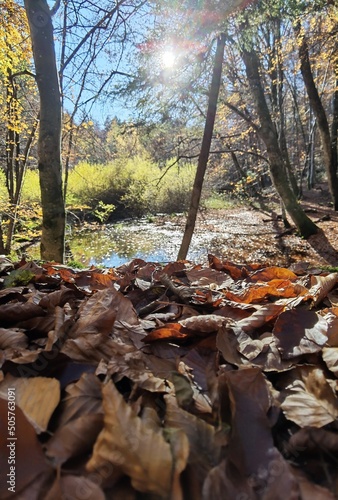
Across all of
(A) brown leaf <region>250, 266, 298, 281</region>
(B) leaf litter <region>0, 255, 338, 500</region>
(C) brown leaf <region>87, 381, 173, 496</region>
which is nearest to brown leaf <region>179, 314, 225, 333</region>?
(B) leaf litter <region>0, 255, 338, 500</region>

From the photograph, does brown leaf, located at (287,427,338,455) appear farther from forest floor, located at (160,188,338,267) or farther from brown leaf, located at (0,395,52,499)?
forest floor, located at (160,188,338,267)

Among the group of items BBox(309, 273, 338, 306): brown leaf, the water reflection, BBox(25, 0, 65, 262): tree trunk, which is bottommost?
the water reflection

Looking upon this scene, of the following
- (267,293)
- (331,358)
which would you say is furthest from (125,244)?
(331,358)

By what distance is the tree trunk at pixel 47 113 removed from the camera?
295 centimetres

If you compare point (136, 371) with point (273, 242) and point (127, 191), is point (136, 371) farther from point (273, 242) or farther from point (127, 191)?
point (127, 191)

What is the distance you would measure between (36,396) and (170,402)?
25 centimetres

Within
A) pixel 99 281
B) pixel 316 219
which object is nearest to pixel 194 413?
pixel 99 281

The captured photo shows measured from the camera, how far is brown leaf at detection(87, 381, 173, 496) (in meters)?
0.40

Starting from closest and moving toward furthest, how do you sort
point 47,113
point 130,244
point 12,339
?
point 12,339, point 47,113, point 130,244

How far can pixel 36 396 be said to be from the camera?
0.54 metres

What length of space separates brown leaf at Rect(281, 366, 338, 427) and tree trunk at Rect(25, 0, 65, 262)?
3.03 m

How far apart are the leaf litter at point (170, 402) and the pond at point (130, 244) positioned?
21.6 ft

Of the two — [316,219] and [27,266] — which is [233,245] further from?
[27,266]

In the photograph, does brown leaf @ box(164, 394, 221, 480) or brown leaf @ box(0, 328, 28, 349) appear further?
brown leaf @ box(0, 328, 28, 349)
